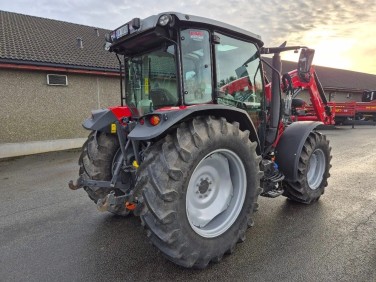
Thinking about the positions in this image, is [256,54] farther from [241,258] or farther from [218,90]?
[241,258]

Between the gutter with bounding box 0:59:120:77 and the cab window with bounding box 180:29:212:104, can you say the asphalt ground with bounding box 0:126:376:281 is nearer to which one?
the cab window with bounding box 180:29:212:104

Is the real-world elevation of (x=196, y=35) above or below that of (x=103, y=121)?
above

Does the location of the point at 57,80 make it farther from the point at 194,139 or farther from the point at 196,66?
the point at 194,139

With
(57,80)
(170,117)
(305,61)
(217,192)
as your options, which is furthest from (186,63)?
(57,80)

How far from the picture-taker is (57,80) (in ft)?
37.6

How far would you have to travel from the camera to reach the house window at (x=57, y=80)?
36.9 feet

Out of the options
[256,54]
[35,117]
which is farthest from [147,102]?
[35,117]

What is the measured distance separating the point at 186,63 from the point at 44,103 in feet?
31.7

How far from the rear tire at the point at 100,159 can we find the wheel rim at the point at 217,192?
48.5 inches

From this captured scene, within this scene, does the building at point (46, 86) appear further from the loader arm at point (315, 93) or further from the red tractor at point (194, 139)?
the loader arm at point (315, 93)

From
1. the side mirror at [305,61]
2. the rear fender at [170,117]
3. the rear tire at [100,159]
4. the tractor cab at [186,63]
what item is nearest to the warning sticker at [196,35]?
the tractor cab at [186,63]

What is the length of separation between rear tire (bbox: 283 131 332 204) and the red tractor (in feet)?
0.07

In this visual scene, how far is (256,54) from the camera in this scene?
3943mm

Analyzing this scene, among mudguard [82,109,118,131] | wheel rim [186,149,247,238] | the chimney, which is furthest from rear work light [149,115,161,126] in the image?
the chimney
